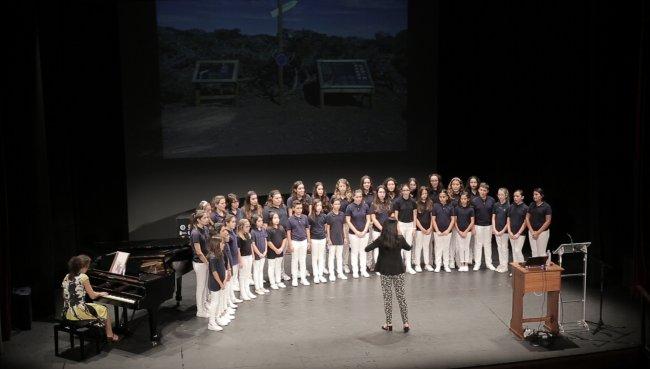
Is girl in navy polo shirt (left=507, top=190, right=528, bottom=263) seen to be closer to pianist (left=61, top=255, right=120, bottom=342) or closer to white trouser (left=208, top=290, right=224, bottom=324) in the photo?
white trouser (left=208, top=290, right=224, bottom=324)

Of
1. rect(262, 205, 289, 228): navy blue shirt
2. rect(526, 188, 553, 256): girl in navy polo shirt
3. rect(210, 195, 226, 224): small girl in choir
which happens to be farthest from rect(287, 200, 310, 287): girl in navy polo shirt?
rect(526, 188, 553, 256): girl in navy polo shirt

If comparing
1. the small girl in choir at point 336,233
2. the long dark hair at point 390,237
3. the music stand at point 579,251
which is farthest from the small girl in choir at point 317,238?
the music stand at point 579,251

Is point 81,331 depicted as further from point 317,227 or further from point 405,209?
point 405,209

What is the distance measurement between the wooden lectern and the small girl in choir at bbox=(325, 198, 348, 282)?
3094 mm

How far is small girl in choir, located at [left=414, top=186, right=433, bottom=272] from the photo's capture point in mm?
10938

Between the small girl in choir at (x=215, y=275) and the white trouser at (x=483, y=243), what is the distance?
4.47 metres

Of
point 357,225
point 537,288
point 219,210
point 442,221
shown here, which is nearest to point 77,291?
point 219,210

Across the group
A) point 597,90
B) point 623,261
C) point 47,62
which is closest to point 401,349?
point 623,261

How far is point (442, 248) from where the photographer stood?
11.1 meters

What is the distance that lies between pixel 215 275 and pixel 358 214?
298 cm

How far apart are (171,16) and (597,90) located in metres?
7.32

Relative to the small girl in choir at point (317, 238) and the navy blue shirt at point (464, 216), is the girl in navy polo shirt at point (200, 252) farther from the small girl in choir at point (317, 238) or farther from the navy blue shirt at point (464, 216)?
the navy blue shirt at point (464, 216)

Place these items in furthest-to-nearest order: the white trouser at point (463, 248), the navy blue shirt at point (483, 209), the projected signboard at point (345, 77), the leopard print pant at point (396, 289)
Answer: the projected signboard at point (345, 77), the white trouser at point (463, 248), the navy blue shirt at point (483, 209), the leopard print pant at point (396, 289)

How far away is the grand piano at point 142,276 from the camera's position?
26.0 ft
